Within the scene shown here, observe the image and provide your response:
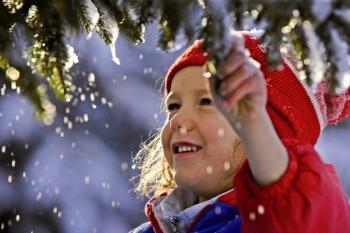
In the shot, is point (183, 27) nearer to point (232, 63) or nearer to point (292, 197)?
point (232, 63)

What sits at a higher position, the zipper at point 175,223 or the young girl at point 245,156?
the young girl at point 245,156

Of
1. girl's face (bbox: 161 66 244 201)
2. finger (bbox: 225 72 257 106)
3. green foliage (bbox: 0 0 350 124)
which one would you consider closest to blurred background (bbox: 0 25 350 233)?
girl's face (bbox: 161 66 244 201)

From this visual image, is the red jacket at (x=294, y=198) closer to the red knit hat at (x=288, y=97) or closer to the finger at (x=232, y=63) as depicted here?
the finger at (x=232, y=63)

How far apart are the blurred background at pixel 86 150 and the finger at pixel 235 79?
23.9 ft

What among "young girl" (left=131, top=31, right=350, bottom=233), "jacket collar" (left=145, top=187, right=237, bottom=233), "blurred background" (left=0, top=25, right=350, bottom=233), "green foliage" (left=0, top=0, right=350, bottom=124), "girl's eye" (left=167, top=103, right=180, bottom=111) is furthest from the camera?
"blurred background" (left=0, top=25, right=350, bottom=233)

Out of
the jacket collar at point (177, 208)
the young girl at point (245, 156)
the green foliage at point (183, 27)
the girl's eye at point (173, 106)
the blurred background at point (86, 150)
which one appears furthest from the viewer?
the blurred background at point (86, 150)

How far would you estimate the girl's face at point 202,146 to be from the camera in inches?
117

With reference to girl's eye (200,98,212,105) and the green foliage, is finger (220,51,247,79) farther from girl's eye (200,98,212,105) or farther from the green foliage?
girl's eye (200,98,212,105)

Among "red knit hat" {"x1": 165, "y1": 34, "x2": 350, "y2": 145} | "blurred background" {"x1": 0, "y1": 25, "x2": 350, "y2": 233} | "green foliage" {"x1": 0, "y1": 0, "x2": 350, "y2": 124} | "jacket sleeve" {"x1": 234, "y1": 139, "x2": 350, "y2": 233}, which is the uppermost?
"green foliage" {"x1": 0, "y1": 0, "x2": 350, "y2": 124}

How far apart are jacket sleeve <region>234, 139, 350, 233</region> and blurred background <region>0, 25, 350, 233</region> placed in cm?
712

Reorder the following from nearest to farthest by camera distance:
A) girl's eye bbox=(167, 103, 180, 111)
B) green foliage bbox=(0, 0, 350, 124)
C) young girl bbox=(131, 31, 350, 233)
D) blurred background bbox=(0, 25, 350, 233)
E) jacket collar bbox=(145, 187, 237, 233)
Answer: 1. green foliage bbox=(0, 0, 350, 124)
2. young girl bbox=(131, 31, 350, 233)
3. jacket collar bbox=(145, 187, 237, 233)
4. girl's eye bbox=(167, 103, 180, 111)
5. blurred background bbox=(0, 25, 350, 233)

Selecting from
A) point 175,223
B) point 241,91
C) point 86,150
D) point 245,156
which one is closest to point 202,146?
point 245,156

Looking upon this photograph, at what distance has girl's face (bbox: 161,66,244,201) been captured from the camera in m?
2.97

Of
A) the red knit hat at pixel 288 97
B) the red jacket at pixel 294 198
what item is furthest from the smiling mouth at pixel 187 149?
the red jacket at pixel 294 198
